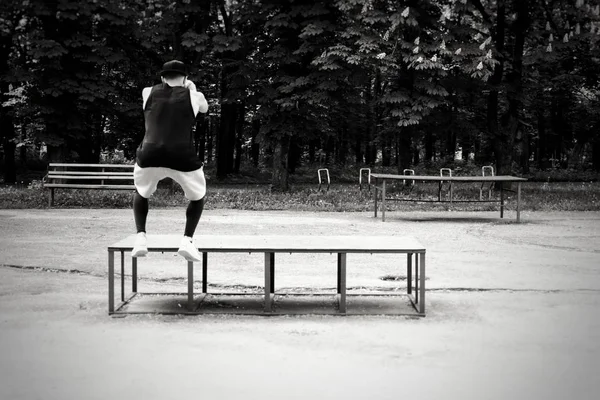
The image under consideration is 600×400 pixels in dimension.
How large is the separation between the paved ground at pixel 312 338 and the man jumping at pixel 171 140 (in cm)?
105

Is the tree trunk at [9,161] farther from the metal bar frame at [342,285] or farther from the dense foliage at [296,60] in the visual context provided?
the metal bar frame at [342,285]

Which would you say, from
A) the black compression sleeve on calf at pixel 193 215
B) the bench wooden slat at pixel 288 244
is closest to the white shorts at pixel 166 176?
the black compression sleeve on calf at pixel 193 215

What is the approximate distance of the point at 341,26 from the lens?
26.2 metres

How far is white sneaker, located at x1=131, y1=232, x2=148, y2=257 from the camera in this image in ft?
21.3

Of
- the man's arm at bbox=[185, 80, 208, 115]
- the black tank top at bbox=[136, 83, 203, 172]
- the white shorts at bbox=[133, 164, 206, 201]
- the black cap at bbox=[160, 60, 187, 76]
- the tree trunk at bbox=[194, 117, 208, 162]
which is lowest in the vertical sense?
the white shorts at bbox=[133, 164, 206, 201]

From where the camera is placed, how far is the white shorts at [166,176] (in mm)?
6551

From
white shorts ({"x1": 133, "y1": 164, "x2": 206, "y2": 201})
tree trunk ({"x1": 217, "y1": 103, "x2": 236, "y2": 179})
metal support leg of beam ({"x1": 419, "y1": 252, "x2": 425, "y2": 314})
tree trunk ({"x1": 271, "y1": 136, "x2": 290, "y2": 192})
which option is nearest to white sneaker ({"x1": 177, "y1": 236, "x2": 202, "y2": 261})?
white shorts ({"x1": 133, "y1": 164, "x2": 206, "y2": 201})

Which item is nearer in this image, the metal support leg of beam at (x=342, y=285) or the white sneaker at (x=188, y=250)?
the white sneaker at (x=188, y=250)

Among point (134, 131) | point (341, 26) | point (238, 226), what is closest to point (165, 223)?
point (238, 226)

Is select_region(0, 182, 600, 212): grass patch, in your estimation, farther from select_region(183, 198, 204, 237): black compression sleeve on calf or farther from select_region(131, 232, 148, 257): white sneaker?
select_region(131, 232, 148, 257): white sneaker

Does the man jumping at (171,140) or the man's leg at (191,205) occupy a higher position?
the man jumping at (171,140)

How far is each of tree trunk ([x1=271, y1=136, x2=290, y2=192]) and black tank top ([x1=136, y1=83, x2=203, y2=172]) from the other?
19.2 meters

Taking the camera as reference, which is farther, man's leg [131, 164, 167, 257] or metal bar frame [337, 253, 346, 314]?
metal bar frame [337, 253, 346, 314]

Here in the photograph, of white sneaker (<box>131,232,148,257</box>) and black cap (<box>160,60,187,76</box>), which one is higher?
black cap (<box>160,60,187,76</box>)
